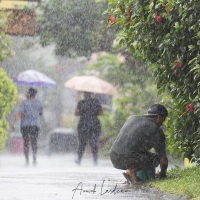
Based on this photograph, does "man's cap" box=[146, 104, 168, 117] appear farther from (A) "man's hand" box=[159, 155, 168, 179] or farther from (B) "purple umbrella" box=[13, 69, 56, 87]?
(B) "purple umbrella" box=[13, 69, 56, 87]

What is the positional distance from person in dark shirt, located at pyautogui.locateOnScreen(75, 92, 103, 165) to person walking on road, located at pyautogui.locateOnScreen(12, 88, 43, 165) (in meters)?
1.52

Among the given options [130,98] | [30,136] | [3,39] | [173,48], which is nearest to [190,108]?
[173,48]

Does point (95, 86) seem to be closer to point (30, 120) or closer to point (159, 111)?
point (30, 120)

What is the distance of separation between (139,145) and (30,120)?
29.2 ft

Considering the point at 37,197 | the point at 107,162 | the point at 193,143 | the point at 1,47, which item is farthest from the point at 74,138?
the point at 37,197

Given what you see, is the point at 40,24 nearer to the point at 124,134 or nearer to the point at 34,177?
the point at 34,177

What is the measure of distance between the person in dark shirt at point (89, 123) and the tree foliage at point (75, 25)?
76.8 inches

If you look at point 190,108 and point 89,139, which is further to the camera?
point 89,139

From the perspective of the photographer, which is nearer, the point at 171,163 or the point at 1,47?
the point at 1,47

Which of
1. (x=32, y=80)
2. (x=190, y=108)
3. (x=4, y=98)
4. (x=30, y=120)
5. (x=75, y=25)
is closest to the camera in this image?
(x=190, y=108)

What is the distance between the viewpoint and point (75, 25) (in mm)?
25969

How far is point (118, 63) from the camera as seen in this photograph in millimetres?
28688

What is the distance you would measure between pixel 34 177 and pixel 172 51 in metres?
3.91

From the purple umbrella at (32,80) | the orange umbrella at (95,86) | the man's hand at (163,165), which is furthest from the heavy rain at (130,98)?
the purple umbrella at (32,80)
